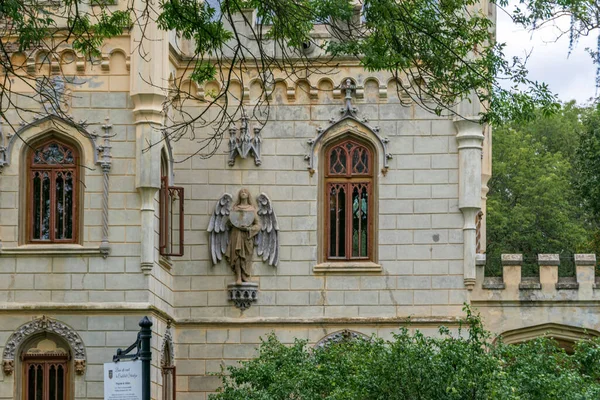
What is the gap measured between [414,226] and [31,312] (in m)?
7.18

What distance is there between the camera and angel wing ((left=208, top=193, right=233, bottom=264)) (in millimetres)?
31062

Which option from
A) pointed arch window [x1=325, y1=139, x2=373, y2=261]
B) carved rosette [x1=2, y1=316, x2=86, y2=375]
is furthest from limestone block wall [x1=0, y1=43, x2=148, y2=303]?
pointed arch window [x1=325, y1=139, x2=373, y2=261]

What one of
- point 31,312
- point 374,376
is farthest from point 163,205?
point 374,376

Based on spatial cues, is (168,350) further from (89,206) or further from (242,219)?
(89,206)

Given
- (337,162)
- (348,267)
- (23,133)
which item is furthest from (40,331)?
(337,162)

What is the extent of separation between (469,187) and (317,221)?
9.42 feet

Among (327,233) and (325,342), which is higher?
(327,233)

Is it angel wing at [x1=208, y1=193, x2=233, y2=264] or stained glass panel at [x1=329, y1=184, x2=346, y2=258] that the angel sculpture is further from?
stained glass panel at [x1=329, y1=184, x2=346, y2=258]

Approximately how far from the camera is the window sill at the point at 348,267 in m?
31.0

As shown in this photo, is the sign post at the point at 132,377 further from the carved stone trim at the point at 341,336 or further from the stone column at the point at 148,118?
the carved stone trim at the point at 341,336

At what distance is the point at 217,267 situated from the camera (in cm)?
3114

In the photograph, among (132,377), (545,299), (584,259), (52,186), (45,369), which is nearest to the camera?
(132,377)

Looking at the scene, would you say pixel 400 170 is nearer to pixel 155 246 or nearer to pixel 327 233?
pixel 327 233

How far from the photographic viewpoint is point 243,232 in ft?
102
